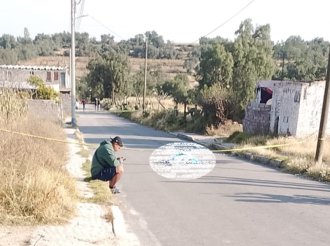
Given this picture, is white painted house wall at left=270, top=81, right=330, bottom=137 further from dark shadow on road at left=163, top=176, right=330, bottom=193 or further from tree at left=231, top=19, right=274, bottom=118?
tree at left=231, top=19, right=274, bottom=118

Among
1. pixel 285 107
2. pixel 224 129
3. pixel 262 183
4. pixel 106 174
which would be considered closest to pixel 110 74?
pixel 224 129

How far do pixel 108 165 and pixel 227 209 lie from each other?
289 centimetres

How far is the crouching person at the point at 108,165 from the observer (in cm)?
990

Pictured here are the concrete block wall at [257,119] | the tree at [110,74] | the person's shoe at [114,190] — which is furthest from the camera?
the tree at [110,74]

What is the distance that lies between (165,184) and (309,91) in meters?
12.5

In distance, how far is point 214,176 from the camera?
509 inches

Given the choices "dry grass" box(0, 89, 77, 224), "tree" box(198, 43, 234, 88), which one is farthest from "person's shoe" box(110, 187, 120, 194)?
"tree" box(198, 43, 234, 88)

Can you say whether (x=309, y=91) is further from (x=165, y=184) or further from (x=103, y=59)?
(x=103, y=59)

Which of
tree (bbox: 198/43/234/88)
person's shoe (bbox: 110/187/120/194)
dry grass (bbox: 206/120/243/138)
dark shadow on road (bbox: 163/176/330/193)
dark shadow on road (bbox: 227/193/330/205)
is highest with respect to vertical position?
tree (bbox: 198/43/234/88)

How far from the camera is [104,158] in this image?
9.98m

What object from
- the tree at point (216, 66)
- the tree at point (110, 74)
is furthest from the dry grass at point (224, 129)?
the tree at point (110, 74)

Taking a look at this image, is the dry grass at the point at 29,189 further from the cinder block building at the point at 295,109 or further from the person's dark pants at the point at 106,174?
the cinder block building at the point at 295,109

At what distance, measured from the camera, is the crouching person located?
9903 millimetres

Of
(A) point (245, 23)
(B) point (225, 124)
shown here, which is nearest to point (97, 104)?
(A) point (245, 23)
